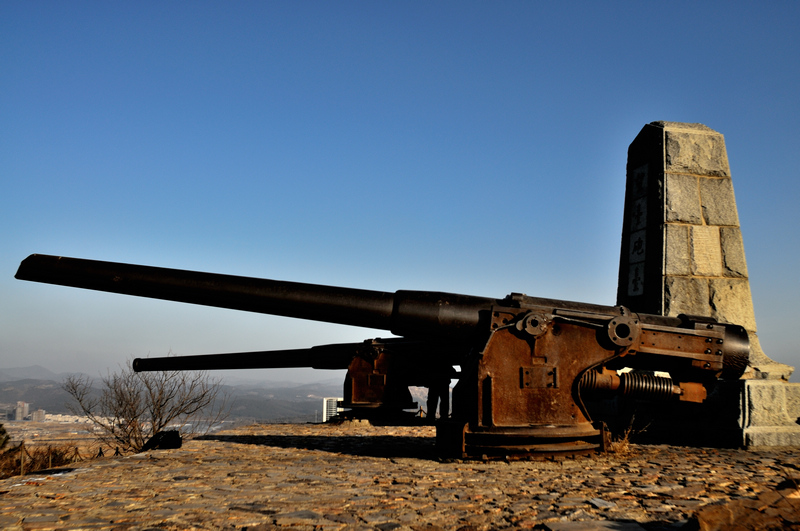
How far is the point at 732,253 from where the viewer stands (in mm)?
7270

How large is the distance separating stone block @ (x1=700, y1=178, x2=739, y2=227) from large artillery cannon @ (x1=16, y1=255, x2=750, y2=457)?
6.52 ft

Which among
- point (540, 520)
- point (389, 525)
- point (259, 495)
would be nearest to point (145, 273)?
point (259, 495)

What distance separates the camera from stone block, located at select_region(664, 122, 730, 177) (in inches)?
295

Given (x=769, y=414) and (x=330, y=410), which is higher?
(x=769, y=414)

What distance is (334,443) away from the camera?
735 cm

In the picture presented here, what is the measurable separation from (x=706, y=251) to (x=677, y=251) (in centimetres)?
37

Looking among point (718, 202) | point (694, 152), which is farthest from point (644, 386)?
point (694, 152)

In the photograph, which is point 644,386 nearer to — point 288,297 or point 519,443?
point 519,443

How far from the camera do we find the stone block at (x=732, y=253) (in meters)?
7.22

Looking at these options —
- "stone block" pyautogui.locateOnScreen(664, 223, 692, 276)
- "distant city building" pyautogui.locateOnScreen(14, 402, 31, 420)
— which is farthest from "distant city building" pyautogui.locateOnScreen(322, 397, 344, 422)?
"distant city building" pyautogui.locateOnScreen(14, 402, 31, 420)

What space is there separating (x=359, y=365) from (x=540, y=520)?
5771 mm

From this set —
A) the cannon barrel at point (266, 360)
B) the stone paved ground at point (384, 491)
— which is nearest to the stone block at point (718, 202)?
the stone paved ground at point (384, 491)

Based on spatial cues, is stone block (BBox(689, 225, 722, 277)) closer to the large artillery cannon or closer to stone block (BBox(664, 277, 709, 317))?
stone block (BBox(664, 277, 709, 317))

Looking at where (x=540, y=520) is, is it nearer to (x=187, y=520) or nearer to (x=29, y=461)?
(x=187, y=520)
